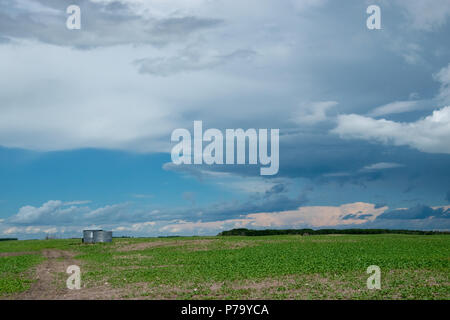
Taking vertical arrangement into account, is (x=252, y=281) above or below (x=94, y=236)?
above

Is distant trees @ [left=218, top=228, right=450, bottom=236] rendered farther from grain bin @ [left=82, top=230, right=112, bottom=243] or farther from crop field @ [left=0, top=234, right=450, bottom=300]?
crop field @ [left=0, top=234, right=450, bottom=300]

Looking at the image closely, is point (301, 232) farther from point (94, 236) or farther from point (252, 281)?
point (252, 281)

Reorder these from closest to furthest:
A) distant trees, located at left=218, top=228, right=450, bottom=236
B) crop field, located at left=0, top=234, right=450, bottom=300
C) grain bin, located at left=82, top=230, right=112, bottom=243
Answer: crop field, located at left=0, top=234, right=450, bottom=300, grain bin, located at left=82, top=230, right=112, bottom=243, distant trees, located at left=218, top=228, right=450, bottom=236

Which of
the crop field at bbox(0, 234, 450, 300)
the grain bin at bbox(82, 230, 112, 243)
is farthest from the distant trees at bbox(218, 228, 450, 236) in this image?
the crop field at bbox(0, 234, 450, 300)

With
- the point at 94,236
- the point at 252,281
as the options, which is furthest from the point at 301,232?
the point at 252,281

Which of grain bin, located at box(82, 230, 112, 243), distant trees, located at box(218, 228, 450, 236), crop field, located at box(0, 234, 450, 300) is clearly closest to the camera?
crop field, located at box(0, 234, 450, 300)

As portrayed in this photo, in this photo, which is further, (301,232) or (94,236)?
(301,232)

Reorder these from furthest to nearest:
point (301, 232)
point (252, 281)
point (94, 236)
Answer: point (301, 232), point (94, 236), point (252, 281)

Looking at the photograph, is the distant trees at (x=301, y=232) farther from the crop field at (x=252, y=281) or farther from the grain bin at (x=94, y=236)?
the crop field at (x=252, y=281)

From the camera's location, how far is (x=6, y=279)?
105 feet
